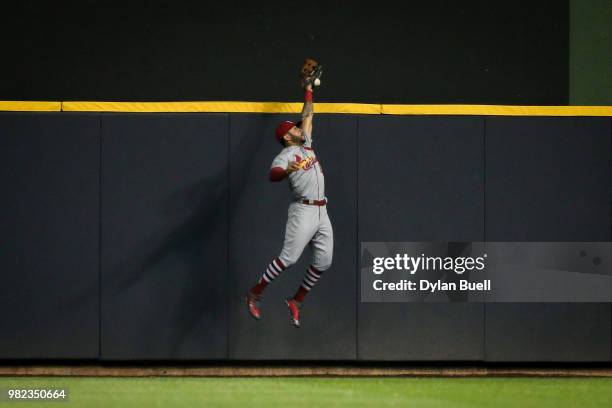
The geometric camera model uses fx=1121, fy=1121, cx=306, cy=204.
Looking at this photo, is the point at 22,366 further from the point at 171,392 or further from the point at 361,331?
the point at 361,331

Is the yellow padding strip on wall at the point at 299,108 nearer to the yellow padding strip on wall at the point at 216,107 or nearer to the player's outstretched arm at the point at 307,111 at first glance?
the yellow padding strip on wall at the point at 216,107

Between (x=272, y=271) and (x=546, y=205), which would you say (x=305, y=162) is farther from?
(x=546, y=205)

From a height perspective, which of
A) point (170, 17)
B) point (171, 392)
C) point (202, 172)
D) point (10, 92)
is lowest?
point (171, 392)

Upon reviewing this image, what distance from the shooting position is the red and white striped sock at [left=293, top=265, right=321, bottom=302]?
8.92 meters

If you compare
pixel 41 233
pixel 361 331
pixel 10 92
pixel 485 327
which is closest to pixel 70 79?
pixel 10 92

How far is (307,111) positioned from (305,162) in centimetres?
42

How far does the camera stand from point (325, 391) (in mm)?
9031

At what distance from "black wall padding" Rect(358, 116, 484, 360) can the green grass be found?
1.12 ft

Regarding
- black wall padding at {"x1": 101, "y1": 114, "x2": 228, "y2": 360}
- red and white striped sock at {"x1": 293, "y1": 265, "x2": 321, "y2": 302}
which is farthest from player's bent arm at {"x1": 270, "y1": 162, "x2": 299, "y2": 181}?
black wall padding at {"x1": 101, "y1": 114, "x2": 228, "y2": 360}

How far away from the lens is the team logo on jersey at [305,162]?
8688mm

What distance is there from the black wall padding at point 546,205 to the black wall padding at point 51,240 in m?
3.50

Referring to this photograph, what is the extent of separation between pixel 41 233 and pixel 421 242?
331cm

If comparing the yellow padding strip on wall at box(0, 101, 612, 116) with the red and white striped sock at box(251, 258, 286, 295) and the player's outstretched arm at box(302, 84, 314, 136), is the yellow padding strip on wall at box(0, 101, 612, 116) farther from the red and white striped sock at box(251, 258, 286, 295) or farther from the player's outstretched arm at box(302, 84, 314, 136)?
the red and white striped sock at box(251, 258, 286, 295)

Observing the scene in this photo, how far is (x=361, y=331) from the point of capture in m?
9.80
